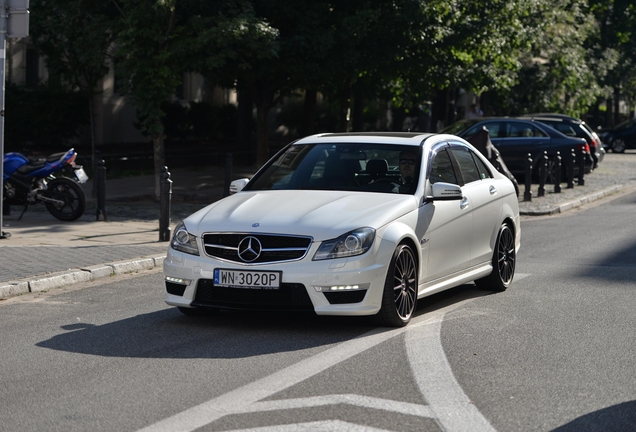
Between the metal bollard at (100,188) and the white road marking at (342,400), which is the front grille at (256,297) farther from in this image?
the metal bollard at (100,188)

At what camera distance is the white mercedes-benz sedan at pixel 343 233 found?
752 cm

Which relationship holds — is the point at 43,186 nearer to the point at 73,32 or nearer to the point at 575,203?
the point at 73,32

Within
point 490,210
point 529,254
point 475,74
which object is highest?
point 475,74

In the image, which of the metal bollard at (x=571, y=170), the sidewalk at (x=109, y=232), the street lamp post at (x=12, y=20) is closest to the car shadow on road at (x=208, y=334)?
the sidewalk at (x=109, y=232)

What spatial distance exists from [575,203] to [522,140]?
4.79 metres

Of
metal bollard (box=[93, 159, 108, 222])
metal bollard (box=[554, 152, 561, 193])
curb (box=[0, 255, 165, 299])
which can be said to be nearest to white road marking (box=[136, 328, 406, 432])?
curb (box=[0, 255, 165, 299])

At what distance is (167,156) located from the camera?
27.6m

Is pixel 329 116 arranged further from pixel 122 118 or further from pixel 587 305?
pixel 587 305

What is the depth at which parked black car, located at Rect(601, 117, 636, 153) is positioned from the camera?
4669cm

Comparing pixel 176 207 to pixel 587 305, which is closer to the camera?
pixel 587 305

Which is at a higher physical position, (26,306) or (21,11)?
(21,11)

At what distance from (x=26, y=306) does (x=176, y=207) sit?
9492 mm

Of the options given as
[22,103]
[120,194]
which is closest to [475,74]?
[120,194]

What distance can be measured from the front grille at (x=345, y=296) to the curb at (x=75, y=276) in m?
3.59
